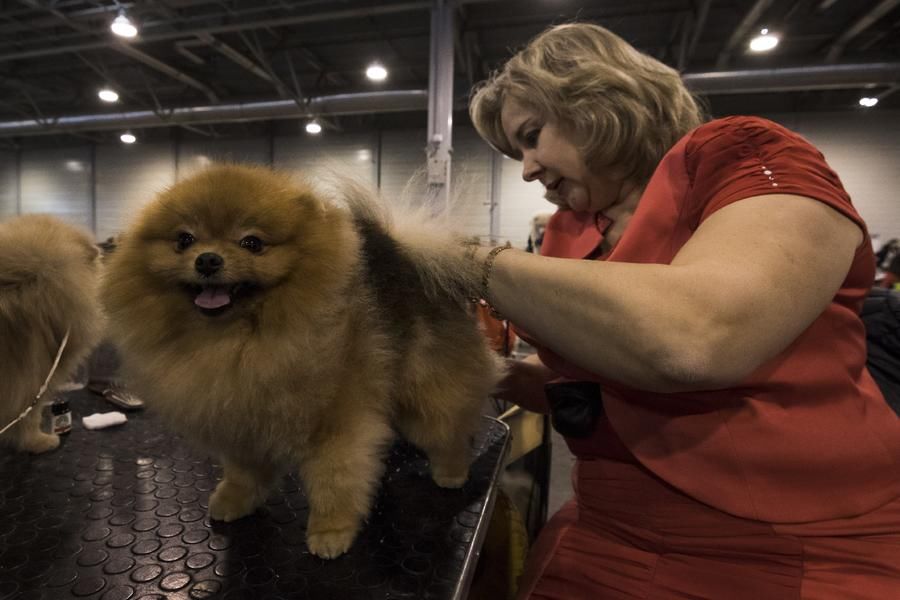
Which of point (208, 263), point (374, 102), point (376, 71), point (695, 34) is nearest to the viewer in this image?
point (208, 263)

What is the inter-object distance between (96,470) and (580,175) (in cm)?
142

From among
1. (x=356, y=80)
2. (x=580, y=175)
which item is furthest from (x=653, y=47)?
(x=580, y=175)

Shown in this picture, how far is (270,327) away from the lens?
0.94 m

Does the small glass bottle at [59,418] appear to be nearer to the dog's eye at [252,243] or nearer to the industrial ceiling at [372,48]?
the dog's eye at [252,243]

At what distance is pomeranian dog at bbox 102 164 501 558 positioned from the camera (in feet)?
3.03

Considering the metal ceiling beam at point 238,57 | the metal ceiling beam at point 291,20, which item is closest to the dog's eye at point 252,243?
the metal ceiling beam at point 291,20

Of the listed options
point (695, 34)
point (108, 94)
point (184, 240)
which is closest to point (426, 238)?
point (184, 240)

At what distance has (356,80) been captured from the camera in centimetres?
803

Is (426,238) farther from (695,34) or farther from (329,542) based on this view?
(695,34)

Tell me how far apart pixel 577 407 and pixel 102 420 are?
1.47 metres

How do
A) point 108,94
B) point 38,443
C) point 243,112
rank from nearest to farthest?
point 38,443
point 243,112
point 108,94

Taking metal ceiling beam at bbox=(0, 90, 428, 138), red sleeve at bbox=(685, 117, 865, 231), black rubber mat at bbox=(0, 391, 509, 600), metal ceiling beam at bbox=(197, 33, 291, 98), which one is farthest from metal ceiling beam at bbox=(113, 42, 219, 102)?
red sleeve at bbox=(685, 117, 865, 231)

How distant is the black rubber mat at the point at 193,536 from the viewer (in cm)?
90

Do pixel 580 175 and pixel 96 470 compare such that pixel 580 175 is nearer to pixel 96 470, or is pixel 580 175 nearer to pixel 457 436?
pixel 457 436
